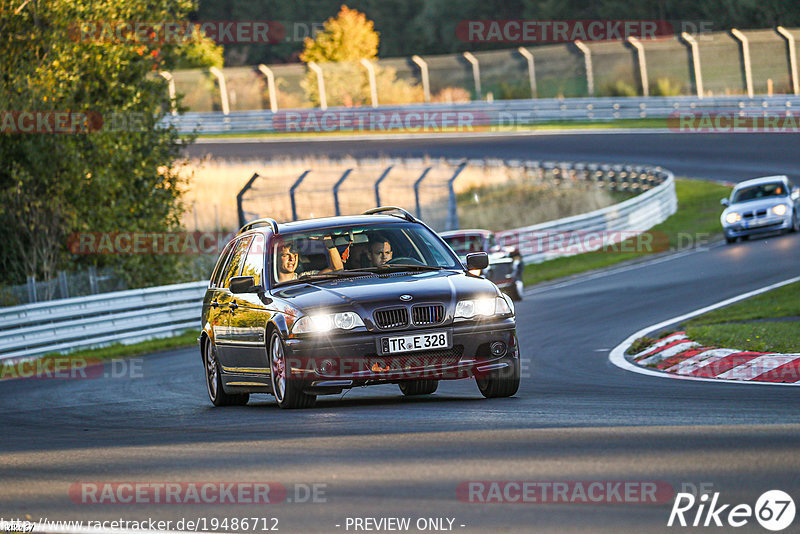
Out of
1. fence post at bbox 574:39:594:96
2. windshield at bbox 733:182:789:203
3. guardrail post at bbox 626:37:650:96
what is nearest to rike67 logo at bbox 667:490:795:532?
windshield at bbox 733:182:789:203

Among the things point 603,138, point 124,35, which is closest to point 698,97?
point 603,138

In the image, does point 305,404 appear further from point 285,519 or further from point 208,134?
point 208,134

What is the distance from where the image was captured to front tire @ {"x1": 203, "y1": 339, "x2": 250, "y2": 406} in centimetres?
1212

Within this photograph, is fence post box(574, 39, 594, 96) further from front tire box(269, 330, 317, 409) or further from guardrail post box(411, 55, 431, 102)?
front tire box(269, 330, 317, 409)

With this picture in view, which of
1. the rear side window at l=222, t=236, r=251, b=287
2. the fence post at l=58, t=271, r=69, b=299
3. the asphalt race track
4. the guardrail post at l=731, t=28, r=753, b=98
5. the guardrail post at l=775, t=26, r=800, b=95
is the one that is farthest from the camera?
the guardrail post at l=731, t=28, r=753, b=98

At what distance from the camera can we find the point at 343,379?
9.81 metres

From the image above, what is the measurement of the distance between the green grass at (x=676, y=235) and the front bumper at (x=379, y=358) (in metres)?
17.6

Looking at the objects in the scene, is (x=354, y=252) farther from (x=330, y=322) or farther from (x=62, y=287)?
(x=62, y=287)

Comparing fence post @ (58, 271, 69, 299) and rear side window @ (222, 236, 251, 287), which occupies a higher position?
rear side window @ (222, 236, 251, 287)

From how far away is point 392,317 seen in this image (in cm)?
980

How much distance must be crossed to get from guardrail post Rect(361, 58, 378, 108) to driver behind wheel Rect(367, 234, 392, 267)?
47.1 metres

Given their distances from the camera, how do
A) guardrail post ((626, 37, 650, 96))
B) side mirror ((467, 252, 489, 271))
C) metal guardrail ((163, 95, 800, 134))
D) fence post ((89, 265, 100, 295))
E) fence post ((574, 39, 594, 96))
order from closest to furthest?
side mirror ((467, 252, 489, 271)) < fence post ((89, 265, 100, 295)) < metal guardrail ((163, 95, 800, 134)) < fence post ((574, 39, 594, 96)) < guardrail post ((626, 37, 650, 96))

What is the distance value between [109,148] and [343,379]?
16.8m

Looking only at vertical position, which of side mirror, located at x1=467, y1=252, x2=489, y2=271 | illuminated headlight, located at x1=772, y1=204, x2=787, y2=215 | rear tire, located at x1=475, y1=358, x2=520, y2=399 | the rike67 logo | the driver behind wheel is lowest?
illuminated headlight, located at x1=772, y1=204, x2=787, y2=215
